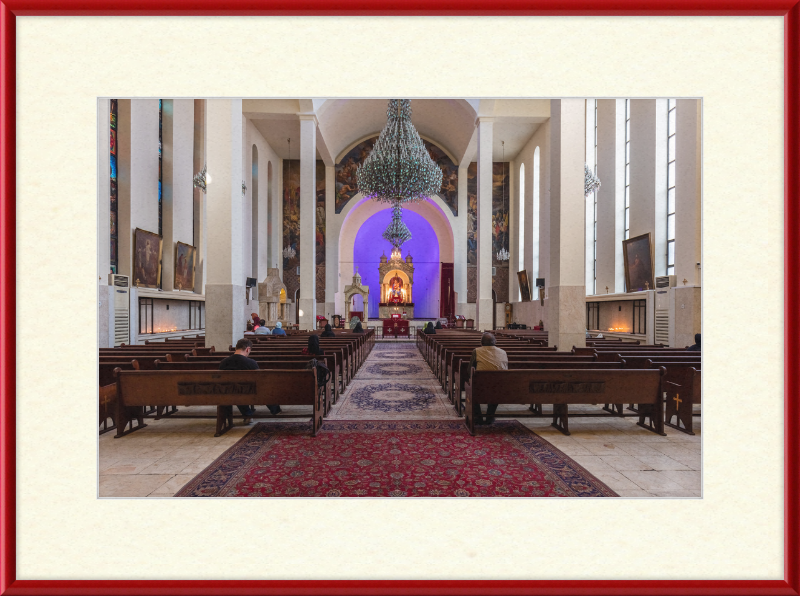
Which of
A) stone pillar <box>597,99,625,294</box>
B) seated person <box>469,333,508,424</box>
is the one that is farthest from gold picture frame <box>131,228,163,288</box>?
stone pillar <box>597,99,625,294</box>

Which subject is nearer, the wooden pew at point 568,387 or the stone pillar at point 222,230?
the wooden pew at point 568,387

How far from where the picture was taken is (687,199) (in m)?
8.53

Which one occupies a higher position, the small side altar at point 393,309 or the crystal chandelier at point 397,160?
the crystal chandelier at point 397,160

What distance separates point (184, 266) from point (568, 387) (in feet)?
37.6

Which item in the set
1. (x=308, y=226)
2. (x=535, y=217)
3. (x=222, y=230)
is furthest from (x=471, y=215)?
(x=222, y=230)

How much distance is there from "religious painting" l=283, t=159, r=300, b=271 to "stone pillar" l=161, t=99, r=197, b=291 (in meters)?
8.89

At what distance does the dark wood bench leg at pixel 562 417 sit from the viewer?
165 inches

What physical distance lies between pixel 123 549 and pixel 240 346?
2768 millimetres

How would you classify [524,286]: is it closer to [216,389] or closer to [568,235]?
[568,235]

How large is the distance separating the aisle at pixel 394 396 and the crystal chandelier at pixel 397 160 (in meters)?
5.32

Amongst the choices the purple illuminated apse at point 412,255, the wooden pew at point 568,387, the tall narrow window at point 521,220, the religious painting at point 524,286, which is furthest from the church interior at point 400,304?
the purple illuminated apse at point 412,255

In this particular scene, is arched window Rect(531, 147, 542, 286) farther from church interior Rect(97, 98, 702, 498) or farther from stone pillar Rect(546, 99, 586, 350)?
stone pillar Rect(546, 99, 586, 350)

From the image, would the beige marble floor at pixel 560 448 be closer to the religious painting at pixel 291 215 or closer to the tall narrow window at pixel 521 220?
the tall narrow window at pixel 521 220

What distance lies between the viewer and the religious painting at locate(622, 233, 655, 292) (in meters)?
10.6
